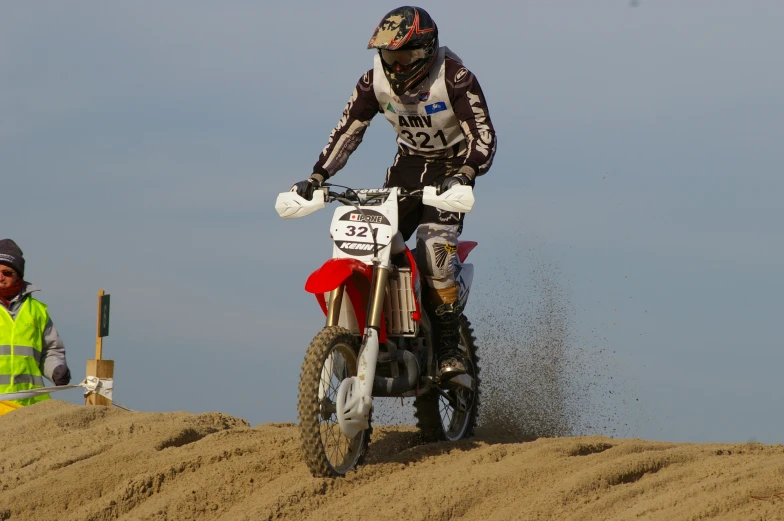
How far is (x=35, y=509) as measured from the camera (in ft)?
20.4

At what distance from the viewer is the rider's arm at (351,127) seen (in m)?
7.20

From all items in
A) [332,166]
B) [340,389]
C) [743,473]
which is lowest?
[743,473]

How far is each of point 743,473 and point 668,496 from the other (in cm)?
54

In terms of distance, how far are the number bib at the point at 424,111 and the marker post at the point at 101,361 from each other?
384 centimetres

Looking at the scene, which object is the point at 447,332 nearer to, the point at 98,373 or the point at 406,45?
the point at 406,45

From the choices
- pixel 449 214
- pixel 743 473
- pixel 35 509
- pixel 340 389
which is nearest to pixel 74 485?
pixel 35 509

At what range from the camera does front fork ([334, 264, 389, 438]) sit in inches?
228

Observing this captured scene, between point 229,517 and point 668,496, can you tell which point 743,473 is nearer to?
point 668,496

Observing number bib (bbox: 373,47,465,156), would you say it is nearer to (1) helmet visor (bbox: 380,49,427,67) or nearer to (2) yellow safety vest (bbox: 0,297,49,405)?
(1) helmet visor (bbox: 380,49,427,67)

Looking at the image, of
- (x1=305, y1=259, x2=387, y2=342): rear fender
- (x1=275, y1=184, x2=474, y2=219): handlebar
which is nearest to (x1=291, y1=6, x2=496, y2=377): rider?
(x1=275, y1=184, x2=474, y2=219): handlebar

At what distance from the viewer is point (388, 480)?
606 cm

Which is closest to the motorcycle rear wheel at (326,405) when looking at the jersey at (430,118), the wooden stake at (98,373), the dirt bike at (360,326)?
the dirt bike at (360,326)

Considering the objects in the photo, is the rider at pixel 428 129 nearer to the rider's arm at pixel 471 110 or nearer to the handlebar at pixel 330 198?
the rider's arm at pixel 471 110

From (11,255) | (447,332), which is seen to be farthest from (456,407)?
(11,255)
